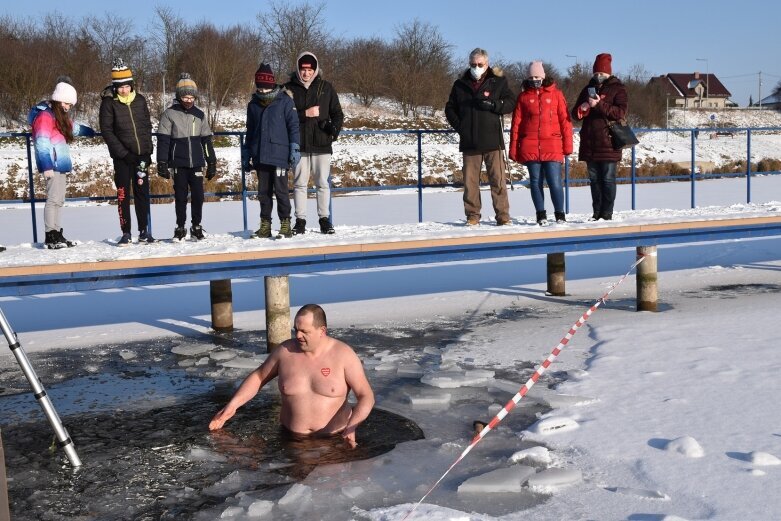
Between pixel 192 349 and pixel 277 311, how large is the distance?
2.54 ft

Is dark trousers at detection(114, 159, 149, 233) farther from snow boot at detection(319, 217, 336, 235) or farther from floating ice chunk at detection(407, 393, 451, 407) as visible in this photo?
floating ice chunk at detection(407, 393, 451, 407)

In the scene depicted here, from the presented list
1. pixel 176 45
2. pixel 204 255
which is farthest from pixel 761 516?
pixel 176 45

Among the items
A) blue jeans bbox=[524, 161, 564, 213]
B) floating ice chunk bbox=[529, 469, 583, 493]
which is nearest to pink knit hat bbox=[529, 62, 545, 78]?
blue jeans bbox=[524, 161, 564, 213]

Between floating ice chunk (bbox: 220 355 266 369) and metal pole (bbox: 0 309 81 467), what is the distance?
2304 mm

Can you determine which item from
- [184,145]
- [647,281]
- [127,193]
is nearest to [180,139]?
[184,145]

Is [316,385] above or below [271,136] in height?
below

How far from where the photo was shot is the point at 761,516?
4.13 m

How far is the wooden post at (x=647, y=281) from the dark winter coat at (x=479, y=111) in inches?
69.6

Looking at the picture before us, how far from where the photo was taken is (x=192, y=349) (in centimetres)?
805

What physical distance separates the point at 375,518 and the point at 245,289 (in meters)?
7.89

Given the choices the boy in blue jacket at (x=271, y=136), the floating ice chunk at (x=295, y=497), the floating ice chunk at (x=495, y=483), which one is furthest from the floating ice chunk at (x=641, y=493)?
the boy in blue jacket at (x=271, y=136)

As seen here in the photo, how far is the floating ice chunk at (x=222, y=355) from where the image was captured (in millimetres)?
7691

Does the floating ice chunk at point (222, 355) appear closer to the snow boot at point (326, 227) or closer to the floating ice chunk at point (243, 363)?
the floating ice chunk at point (243, 363)

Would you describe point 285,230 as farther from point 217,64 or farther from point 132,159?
point 217,64
